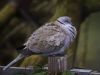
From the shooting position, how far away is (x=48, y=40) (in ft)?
9.26

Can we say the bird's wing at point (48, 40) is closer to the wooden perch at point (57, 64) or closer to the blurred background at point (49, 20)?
the wooden perch at point (57, 64)

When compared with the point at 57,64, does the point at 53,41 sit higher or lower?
higher

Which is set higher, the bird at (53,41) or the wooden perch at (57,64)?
the bird at (53,41)

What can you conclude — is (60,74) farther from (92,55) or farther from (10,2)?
(10,2)

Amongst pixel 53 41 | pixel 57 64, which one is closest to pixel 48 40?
pixel 53 41

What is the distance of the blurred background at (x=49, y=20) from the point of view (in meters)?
4.26

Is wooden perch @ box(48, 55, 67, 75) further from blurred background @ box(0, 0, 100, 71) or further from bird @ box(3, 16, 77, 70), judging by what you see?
blurred background @ box(0, 0, 100, 71)

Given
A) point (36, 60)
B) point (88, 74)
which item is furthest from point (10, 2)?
point (88, 74)

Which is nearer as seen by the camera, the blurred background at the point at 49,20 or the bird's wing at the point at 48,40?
the bird's wing at the point at 48,40

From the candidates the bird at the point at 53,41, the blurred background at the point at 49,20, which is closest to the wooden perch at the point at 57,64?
the bird at the point at 53,41

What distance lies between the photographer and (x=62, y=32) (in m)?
2.83

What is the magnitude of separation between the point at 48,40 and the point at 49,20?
1657 mm

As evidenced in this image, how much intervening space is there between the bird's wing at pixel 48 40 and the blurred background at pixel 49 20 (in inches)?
52.0

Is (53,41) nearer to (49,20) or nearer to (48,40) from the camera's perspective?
(48,40)
